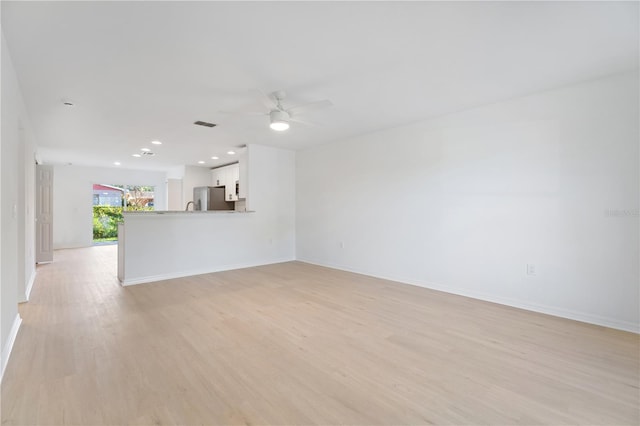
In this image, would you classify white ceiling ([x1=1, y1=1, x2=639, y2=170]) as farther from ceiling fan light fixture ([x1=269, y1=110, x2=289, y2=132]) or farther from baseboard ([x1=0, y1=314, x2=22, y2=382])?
baseboard ([x1=0, y1=314, x2=22, y2=382])

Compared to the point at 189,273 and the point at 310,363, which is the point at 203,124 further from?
the point at 310,363

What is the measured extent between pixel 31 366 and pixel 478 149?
4734 mm

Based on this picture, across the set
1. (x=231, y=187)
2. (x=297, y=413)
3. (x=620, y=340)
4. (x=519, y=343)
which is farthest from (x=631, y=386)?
(x=231, y=187)

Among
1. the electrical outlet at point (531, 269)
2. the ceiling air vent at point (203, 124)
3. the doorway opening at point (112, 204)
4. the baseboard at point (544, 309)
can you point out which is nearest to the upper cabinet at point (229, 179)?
the ceiling air vent at point (203, 124)

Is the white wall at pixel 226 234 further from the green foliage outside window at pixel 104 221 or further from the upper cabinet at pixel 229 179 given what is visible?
the green foliage outside window at pixel 104 221

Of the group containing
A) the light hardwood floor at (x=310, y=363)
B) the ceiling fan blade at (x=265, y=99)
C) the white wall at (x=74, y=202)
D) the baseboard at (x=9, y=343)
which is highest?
the ceiling fan blade at (x=265, y=99)

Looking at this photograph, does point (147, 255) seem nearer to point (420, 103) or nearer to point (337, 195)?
point (337, 195)

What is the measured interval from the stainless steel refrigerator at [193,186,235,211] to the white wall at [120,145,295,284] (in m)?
2.30

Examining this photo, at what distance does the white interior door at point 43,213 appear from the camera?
18.7 ft

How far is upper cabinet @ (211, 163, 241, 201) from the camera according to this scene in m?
7.41

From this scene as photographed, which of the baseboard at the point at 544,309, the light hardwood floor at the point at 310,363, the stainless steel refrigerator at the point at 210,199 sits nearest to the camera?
the light hardwood floor at the point at 310,363

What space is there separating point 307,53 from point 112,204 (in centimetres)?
977

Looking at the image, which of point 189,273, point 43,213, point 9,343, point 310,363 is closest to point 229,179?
point 189,273

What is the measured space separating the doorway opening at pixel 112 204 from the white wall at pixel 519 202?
8.16 m
